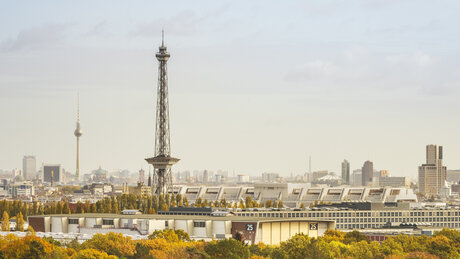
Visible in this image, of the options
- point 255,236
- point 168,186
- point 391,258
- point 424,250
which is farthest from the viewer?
point 168,186

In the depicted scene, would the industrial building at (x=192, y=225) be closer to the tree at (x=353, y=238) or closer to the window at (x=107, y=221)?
the window at (x=107, y=221)

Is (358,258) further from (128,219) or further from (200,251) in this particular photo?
(128,219)

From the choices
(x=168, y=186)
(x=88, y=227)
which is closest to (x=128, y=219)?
(x=88, y=227)

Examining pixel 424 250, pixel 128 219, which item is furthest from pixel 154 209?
pixel 424 250

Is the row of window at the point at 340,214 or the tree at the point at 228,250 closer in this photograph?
the tree at the point at 228,250

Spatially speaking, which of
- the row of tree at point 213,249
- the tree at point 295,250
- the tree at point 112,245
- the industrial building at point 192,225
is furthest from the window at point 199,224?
the tree at point 295,250

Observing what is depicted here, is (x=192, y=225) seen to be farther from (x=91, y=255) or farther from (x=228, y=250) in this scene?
(x=91, y=255)

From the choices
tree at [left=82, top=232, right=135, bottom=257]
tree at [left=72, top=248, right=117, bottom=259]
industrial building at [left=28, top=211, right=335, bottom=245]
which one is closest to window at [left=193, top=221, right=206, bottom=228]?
industrial building at [left=28, top=211, right=335, bottom=245]

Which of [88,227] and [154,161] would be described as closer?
[88,227]

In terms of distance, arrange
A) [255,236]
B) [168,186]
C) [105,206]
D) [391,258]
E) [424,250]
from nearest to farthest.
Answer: [391,258]
[424,250]
[255,236]
[105,206]
[168,186]
